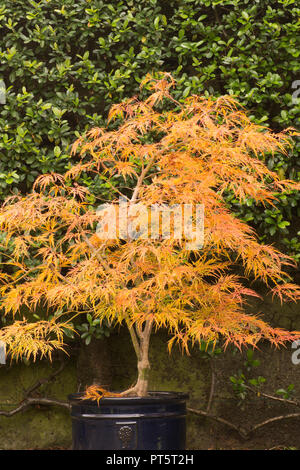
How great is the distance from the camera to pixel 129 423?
7.30 feet

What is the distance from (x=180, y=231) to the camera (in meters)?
2.12

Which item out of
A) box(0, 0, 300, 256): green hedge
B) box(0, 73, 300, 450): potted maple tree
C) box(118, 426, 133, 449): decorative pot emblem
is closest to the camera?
box(0, 73, 300, 450): potted maple tree

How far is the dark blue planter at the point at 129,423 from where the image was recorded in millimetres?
2229

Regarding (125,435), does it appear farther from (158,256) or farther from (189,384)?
(189,384)

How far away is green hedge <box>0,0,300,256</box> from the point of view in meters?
2.92

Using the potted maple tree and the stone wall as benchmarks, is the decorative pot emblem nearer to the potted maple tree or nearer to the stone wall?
the potted maple tree

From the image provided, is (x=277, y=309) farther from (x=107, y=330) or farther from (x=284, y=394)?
(x=107, y=330)

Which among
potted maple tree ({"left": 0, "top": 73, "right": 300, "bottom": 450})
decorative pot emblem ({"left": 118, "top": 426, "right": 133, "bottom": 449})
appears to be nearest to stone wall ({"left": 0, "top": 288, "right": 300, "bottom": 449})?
potted maple tree ({"left": 0, "top": 73, "right": 300, "bottom": 450})

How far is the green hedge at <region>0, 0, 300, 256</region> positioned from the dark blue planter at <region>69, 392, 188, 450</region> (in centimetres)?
113

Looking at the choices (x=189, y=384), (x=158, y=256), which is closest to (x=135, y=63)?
(x=158, y=256)

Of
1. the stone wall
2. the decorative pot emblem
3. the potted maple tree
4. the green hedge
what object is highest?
the green hedge

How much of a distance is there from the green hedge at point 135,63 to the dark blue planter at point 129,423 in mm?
1130

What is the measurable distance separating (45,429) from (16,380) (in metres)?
0.33

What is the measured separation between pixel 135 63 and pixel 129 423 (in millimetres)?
1877
